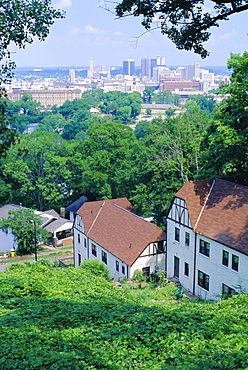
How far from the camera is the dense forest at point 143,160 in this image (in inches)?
950

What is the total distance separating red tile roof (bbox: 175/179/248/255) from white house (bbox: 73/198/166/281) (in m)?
4.30

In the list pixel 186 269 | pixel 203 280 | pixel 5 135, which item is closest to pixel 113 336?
pixel 5 135

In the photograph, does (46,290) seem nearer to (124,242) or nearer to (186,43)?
(186,43)

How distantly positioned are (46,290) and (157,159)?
2115 centimetres

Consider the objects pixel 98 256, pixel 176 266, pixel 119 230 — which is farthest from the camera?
pixel 98 256

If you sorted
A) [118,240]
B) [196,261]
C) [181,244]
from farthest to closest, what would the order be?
[118,240]
[181,244]
[196,261]

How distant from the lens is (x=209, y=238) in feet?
72.7

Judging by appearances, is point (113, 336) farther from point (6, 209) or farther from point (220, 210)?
point (6, 209)

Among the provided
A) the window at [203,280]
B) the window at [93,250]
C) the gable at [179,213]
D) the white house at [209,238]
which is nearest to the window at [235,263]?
the white house at [209,238]

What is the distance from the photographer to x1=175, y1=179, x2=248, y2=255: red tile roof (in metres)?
21.0

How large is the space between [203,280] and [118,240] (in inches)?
306

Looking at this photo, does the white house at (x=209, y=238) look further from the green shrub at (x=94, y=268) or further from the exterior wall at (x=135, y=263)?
the green shrub at (x=94, y=268)

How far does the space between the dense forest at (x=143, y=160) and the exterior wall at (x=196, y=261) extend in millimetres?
4018

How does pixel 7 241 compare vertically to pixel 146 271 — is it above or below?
below
